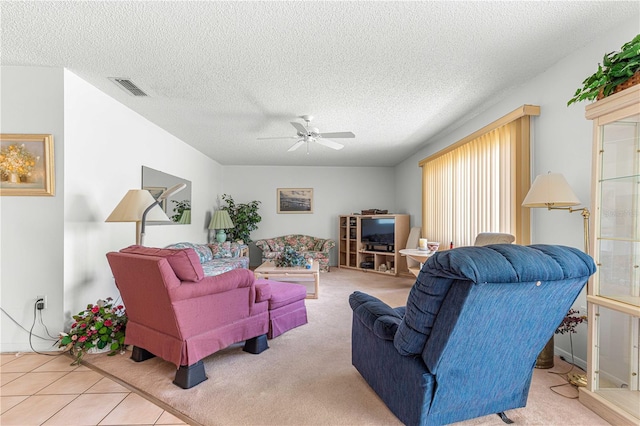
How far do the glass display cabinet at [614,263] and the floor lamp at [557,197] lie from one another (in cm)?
26

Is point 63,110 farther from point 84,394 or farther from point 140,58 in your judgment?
point 84,394

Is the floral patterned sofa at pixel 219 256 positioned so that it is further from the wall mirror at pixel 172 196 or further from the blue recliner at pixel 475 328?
the blue recliner at pixel 475 328

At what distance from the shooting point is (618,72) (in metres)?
1.66

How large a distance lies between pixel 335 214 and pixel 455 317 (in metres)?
6.15

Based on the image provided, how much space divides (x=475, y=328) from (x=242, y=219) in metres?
5.97

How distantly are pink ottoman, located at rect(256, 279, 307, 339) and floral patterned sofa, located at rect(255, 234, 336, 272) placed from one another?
3.15 metres

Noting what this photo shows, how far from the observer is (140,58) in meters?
2.43

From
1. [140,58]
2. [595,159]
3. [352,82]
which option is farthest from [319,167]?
[595,159]

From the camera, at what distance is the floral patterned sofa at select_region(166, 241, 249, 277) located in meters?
4.36

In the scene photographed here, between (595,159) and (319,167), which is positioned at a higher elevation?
(319,167)

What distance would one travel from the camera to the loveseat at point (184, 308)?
2021mm

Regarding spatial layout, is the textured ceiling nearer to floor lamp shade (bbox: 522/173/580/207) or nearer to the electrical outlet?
floor lamp shade (bbox: 522/173/580/207)

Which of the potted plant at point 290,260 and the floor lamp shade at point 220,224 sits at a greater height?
the floor lamp shade at point 220,224

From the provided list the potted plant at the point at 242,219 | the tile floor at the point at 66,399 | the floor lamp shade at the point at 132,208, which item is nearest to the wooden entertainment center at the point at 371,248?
the potted plant at the point at 242,219
